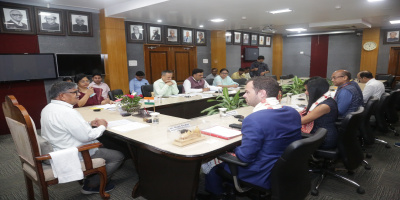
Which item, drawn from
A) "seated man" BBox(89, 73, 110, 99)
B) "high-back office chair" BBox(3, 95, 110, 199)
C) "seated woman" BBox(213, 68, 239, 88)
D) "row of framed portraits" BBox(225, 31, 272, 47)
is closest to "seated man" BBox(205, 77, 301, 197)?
"high-back office chair" BBox(3, 95, 110, 199)

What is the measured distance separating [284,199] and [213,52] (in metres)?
7.77

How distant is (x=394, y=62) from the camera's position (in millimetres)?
9539

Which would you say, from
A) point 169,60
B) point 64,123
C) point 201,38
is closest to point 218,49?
point 201,38

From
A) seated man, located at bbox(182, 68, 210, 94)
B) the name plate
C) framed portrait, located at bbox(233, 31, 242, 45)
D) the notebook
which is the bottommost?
the notebook

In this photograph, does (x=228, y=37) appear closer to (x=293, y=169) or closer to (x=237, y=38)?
(x=237, y=38)

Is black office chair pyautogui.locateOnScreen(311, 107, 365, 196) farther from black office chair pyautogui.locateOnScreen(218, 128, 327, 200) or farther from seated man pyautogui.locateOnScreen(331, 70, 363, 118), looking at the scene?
black office chair pyautogui.locateOnScreen(218, 128, 327, 200)

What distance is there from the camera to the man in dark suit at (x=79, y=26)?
5527 millimetres

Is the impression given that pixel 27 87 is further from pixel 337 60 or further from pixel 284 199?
pixel 337 60

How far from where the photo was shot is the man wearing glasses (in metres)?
4.71

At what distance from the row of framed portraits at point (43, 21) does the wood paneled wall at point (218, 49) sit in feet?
14.3

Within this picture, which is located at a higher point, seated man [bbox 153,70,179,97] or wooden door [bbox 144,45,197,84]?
wooden door [bbox 144,45,197,84]

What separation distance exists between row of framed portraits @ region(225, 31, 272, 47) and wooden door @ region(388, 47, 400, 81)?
477 centimetres

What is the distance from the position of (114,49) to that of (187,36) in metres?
2.83

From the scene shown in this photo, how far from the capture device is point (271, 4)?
4.94 m
